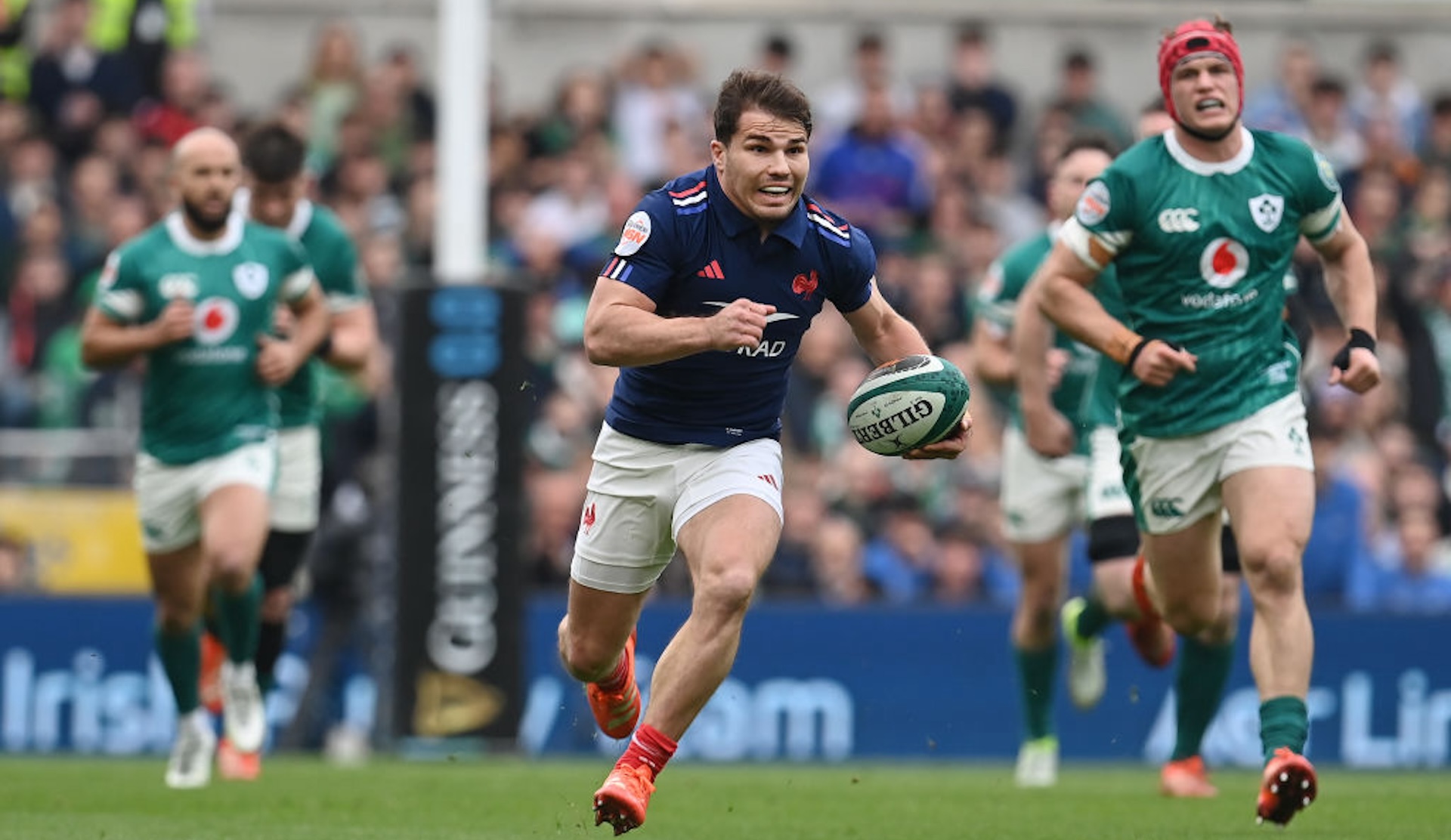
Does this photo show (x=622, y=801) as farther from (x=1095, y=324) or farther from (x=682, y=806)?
(x=682, y=806)

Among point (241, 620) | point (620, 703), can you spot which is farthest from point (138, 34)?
point (620, 703)

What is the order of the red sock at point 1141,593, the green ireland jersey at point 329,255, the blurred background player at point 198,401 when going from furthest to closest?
the green ireland jersey at point 329,255
the blurred background player at point 198,401
the red sock at point 1141,593

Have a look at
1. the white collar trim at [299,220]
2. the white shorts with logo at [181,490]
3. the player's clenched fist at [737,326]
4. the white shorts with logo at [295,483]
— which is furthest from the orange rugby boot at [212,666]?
the player's clenched fist at [737,326]

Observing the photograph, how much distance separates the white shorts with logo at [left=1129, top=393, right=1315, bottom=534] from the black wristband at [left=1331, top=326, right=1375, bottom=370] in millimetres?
284

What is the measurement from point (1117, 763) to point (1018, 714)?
2.19 ft

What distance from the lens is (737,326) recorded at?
7.73 meters

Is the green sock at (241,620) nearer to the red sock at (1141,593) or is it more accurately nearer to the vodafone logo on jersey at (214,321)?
the vodafone logo on jersey at (214,321)

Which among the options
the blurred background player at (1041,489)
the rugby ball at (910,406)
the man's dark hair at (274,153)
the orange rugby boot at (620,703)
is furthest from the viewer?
the man's dark hair at (274,153)

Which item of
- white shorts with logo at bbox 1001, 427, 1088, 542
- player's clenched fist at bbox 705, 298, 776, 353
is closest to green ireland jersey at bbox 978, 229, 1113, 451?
white shorts with logo at bbox 1001, 427, 1088, 542

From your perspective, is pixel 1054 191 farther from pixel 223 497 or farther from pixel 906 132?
pixel 906 132

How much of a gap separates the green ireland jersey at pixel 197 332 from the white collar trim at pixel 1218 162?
15.3 ft

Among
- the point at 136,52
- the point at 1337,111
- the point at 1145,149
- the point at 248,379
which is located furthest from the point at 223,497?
the point at 1337,111

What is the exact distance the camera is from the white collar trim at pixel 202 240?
1180cm

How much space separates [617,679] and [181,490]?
126 inches
